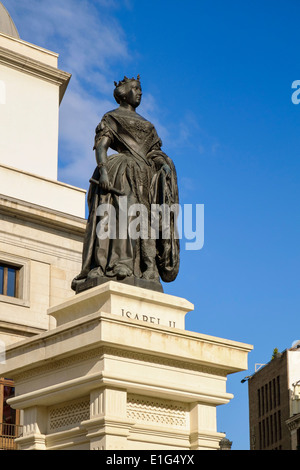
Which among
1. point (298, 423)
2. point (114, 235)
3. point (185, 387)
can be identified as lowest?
point (185, 387)

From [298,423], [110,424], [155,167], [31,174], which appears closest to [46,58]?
[31,174]

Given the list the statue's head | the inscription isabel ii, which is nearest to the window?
the statue's head

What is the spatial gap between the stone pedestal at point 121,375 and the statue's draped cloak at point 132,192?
0.52m

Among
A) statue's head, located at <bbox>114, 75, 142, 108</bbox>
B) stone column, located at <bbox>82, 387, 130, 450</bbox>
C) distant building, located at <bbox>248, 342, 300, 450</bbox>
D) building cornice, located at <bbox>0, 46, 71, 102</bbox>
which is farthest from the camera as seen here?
distant building, located at <bbox>248, 342, 300, 450</bbox>

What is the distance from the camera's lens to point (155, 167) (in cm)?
1196

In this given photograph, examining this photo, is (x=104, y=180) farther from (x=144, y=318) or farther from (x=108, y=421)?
(x=108, y=421)

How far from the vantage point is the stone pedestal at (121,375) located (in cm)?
993

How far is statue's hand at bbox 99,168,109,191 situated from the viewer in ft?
37.1

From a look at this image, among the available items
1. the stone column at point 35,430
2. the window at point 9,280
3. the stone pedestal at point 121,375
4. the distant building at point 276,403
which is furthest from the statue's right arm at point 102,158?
the distant building at point 276,403

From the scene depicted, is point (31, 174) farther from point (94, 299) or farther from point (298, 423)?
point (298, 423)

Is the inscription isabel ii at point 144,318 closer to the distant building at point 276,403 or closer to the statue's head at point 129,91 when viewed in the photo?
the statue's head at point 129,91

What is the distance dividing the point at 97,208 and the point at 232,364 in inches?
94.1

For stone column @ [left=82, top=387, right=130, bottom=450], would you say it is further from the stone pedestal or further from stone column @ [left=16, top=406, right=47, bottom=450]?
stone column @ [left=16, top=406, right=47, bottom=450]

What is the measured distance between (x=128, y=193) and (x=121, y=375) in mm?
2442
